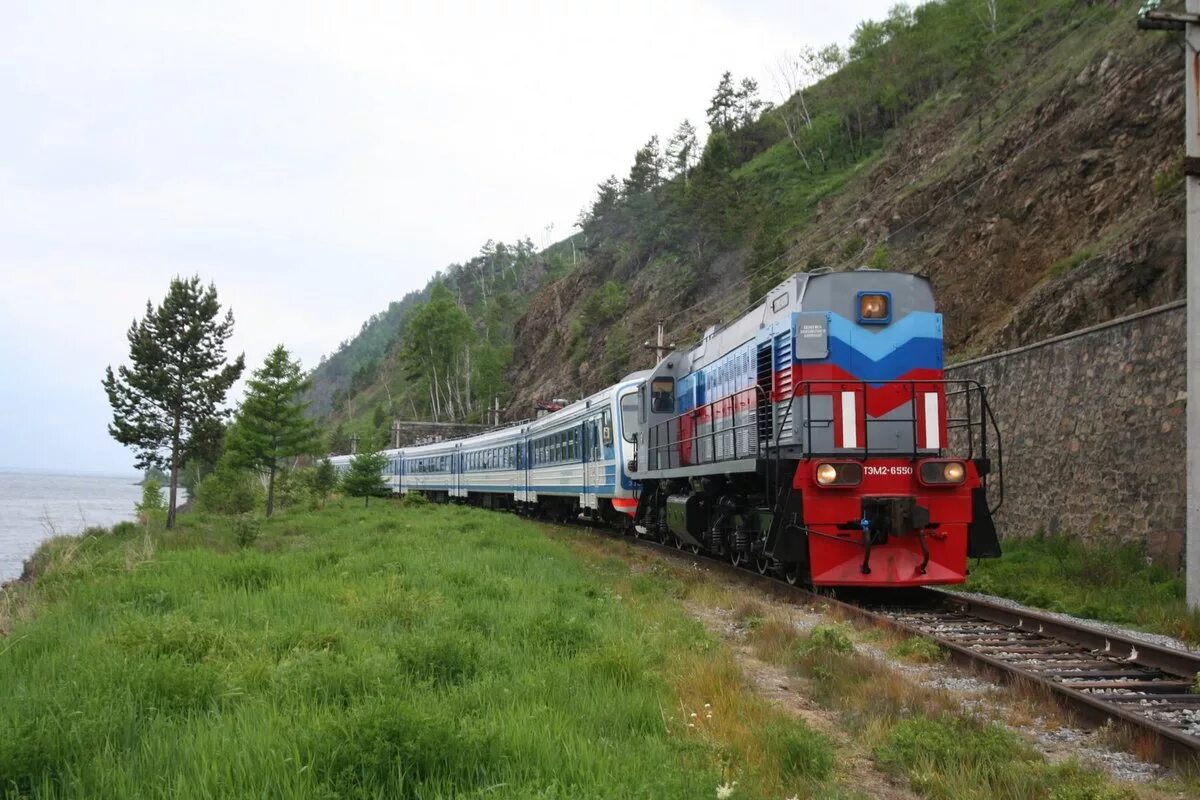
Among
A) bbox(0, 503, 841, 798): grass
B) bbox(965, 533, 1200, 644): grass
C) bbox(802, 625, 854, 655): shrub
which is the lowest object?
bbox(965, 533, 1200, 644): grass

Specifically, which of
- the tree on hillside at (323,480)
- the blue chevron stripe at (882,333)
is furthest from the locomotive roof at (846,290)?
the tree on hillside at (323,480)

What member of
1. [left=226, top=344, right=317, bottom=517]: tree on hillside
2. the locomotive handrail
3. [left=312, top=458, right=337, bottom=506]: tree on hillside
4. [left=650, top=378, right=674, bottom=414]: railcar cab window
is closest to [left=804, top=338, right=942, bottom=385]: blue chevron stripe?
the locomotive handrail

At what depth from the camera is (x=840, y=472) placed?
1033 centimetres

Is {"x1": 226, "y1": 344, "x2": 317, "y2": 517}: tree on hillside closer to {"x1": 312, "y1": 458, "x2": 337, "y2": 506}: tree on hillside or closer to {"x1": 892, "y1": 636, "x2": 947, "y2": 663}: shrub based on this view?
{"x1": 312, "y1": 458, "x2": 337, "y2": 506}: tree on hillside

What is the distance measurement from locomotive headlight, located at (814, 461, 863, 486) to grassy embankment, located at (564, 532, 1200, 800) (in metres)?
1.67

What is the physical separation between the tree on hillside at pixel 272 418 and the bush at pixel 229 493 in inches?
283

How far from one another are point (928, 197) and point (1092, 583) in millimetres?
29235

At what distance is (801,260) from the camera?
45.8 meters

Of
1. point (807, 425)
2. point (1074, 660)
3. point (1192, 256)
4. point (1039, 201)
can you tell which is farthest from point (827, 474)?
point (1039, 201)

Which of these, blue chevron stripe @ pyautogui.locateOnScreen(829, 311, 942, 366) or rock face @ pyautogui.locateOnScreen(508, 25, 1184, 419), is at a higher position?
rock face @ pyautogui.locateOnScreen(508, 25, 1184, 419)

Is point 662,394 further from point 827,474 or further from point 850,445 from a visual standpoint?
point 827,474

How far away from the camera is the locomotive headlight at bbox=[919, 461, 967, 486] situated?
10.4 meters

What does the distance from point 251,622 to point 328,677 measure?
2.67m

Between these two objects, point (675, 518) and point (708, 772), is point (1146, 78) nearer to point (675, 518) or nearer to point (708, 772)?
point (675, 518)
